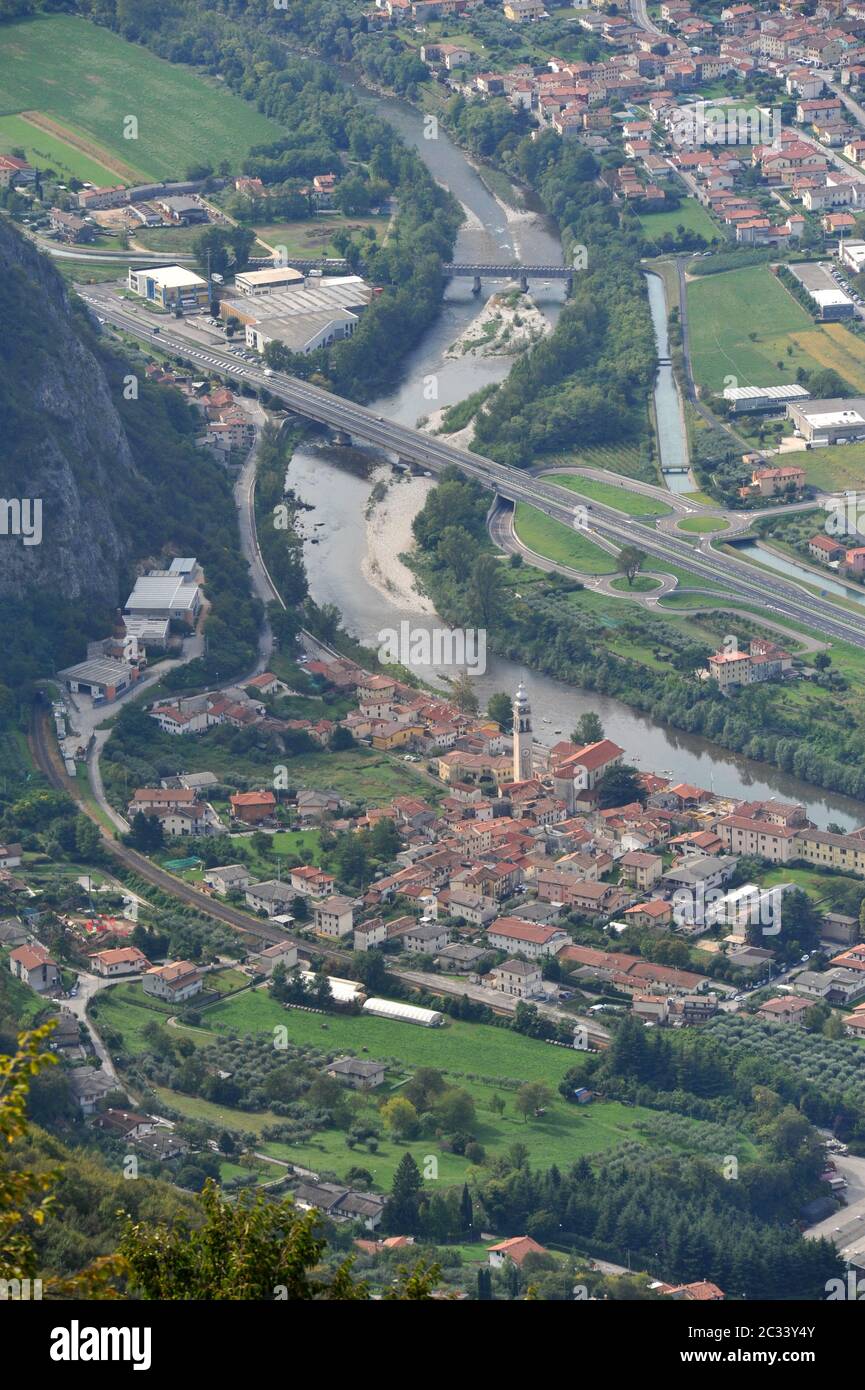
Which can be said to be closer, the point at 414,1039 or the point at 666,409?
the point at 414,1039

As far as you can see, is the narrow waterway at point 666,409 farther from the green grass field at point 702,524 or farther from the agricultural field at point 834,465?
the agricultural field at point 834,465

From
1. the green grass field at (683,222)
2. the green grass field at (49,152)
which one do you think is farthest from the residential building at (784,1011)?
the green grass field at (49,152)

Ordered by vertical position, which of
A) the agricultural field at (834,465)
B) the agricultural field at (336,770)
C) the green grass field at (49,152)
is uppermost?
the green grass field at (49,152)

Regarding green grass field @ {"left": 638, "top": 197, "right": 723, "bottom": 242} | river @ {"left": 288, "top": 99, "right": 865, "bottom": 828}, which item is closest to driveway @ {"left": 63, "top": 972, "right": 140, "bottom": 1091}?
river @ {"left": 288, "top": 99, "right": 865, "bottom": 828}

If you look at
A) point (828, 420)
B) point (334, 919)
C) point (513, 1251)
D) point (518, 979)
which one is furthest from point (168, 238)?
point (513, 1251)

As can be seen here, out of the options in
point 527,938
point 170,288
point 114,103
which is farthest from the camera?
point 114,103

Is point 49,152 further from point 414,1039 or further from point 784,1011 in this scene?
point 784,1011

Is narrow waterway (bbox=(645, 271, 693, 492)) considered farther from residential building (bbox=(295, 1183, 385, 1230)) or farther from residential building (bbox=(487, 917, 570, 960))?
residential building (bbox=(295, 1183, 385, 1230))
